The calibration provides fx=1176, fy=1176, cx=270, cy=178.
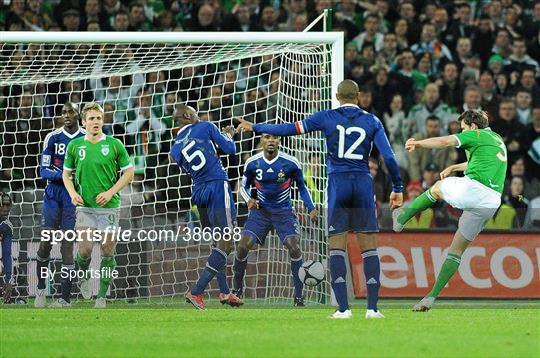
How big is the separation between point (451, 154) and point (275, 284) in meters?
4.78

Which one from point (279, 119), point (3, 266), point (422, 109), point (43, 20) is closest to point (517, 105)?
point (422, 109)

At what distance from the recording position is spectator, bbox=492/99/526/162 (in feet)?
54.1

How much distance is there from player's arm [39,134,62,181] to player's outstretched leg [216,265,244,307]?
1.96 m

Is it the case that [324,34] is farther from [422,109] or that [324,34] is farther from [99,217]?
[422,109]

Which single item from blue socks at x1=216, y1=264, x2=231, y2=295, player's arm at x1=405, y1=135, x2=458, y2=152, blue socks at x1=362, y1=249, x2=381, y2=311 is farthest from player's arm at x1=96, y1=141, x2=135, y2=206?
player's arm at x1=405, y1=135, x2=458, y2=152

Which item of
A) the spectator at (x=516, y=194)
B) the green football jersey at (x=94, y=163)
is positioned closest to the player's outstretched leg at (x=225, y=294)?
the green football jersey at (x=94, y=163)

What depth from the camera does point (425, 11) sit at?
18.3 m

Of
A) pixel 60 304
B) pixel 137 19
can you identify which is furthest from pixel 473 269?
pixel 137 19

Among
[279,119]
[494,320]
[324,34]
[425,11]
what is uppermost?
[425,11]

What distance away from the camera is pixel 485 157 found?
10680mm

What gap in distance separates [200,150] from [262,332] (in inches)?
139

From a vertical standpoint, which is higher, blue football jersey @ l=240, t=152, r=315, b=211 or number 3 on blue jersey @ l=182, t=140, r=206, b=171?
number 3 on blue jersey @ l=182, t=140, r=206, b=171

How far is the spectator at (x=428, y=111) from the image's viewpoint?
54.6 ft

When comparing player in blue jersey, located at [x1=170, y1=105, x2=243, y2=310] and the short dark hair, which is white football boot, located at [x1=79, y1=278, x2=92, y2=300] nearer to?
player in blue jersey, located at [x1=170, y1=105, x2=243, y2=310]
